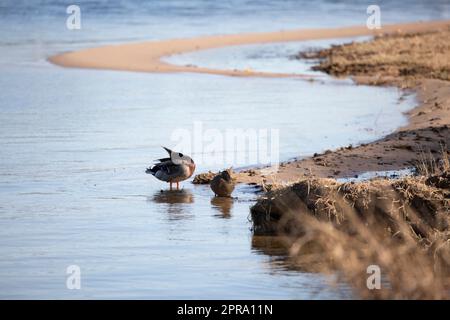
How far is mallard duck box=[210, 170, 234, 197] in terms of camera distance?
12086 millimetres

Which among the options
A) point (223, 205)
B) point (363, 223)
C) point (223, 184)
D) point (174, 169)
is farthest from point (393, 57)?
point (363, 223)

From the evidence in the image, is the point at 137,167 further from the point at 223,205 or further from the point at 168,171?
the point at 223,205

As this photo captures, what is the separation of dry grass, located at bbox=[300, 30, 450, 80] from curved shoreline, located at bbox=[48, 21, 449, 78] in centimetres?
175

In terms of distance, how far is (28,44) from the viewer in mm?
32156

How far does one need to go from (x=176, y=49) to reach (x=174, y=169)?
61.9ft

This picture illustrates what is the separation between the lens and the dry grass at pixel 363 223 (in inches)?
358

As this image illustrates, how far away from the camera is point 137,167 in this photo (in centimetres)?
1417

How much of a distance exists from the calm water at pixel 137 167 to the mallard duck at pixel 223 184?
0.73 ft

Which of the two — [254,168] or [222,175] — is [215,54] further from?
[222,175]

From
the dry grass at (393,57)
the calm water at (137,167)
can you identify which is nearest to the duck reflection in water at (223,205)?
the calm water at (137,167)

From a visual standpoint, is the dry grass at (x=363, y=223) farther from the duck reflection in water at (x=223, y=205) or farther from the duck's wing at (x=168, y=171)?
the duck's wing at (x=168, y=171)

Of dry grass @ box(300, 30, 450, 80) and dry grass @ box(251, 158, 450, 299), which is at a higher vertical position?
dry grass @ box(300, 30, 450, 80)

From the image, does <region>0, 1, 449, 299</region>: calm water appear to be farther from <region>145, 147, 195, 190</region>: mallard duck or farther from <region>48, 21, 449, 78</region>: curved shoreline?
<region>48, 21, 449, 78</region>: curved shoreline

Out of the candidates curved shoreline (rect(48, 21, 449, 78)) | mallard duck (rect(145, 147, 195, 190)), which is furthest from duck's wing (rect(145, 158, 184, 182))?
curved shoreline (rect(48, 21, 449, 78))
